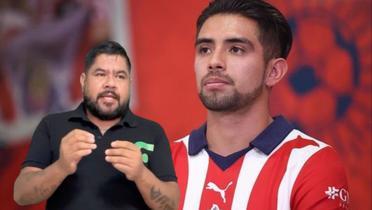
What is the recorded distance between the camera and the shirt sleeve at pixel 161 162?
2.49 ft

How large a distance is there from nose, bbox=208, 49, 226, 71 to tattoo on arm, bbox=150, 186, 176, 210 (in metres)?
0.50

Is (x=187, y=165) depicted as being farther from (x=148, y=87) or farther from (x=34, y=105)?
(x=34, y=105)

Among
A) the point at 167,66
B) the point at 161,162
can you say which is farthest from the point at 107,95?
the point at 167,66

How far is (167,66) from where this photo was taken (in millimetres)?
2033

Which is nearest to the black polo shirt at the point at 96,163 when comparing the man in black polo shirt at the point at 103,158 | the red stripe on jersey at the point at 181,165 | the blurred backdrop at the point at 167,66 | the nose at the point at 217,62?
the man in black polo shirt at the point at 103,158

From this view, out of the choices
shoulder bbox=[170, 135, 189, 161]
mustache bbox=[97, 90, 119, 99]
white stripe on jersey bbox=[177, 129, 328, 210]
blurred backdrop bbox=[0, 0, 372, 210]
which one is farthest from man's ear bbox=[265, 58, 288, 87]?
mustache bbox=[97, 90, 119, 99]

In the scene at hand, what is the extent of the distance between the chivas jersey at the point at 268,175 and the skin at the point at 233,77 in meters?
0.04

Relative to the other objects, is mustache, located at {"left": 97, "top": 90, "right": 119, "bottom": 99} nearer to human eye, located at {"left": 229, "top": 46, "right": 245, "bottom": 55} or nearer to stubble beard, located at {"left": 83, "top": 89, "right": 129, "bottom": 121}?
stubble beard, located at {"left": 83, "top": 89, "right": 129, "bottom": 121}

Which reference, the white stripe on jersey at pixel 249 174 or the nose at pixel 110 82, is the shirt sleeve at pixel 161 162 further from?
the white stripe on jersey at pixel 249 174

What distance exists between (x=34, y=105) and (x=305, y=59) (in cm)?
97

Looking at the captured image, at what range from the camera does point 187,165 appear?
A: 4.48ft

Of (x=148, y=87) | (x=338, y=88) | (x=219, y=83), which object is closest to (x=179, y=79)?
(x=148, y=87)

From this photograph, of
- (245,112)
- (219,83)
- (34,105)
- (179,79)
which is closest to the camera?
(219,83)

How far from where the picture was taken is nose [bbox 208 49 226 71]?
120 cm
